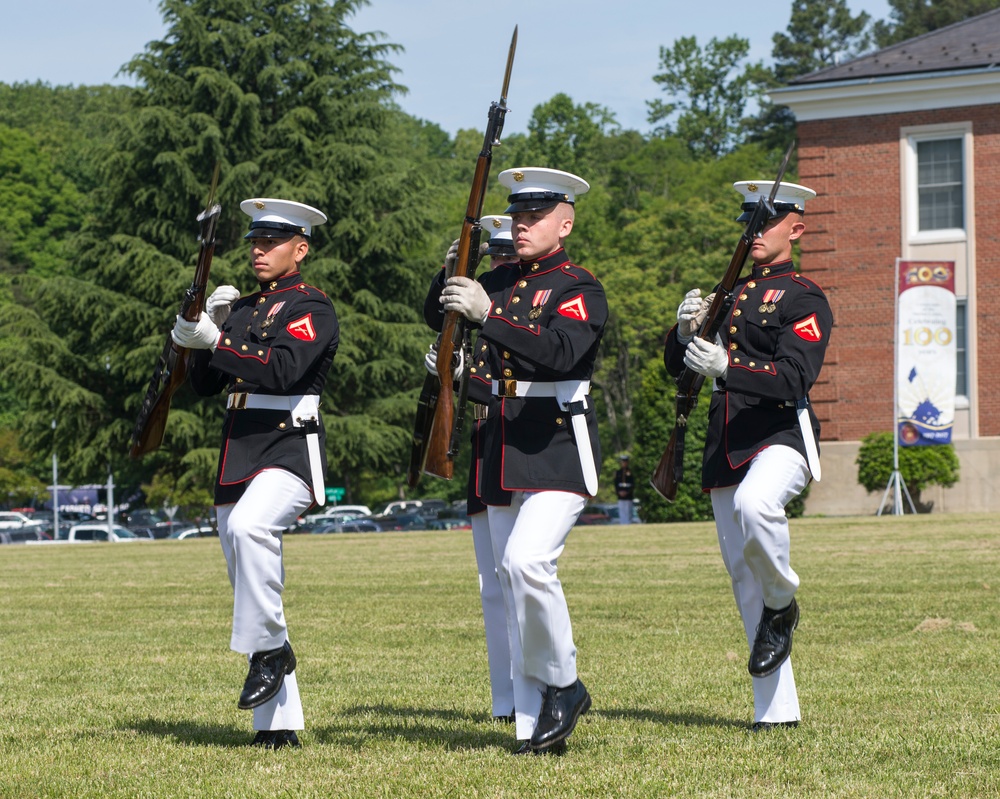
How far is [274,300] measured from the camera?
310 inches

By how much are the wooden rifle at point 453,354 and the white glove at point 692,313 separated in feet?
3.52

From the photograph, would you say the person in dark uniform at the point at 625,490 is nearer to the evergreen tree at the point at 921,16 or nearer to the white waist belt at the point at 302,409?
the white waist belt at the point at 302,409

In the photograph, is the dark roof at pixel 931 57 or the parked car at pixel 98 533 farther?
the parked car at pixel 98 533

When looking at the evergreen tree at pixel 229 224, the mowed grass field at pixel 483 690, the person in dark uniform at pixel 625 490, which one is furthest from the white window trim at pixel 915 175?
the mowed grass field at pixel 483 690

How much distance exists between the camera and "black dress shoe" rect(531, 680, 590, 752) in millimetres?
6906

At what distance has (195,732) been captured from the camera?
7.93m

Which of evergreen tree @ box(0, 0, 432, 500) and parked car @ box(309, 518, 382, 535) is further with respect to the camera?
parked car @ box(309, 518, 382, 535)

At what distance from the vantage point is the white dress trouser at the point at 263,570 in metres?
7.29

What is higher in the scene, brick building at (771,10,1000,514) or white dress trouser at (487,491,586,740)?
brick building at (771,10,1000,514)

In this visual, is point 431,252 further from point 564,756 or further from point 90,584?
point 564,756

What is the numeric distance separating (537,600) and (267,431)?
162cm

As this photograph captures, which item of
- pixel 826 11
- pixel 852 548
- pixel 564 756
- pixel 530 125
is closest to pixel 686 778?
pixel 564 756

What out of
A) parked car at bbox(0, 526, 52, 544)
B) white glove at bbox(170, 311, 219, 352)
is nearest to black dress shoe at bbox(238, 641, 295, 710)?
white glove at bbox(170, 311, 219, 352)

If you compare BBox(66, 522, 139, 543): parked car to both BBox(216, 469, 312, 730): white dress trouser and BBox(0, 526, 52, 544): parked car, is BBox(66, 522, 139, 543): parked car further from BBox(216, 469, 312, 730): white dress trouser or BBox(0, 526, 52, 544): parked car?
BBox(216, 469, 312, 730): white dress trouser
